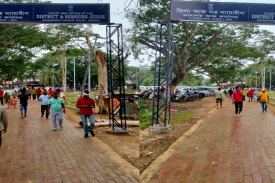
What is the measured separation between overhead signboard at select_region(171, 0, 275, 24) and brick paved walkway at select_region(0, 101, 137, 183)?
5.13m

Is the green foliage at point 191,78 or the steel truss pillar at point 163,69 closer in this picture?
the steel truss pillar at point 163,69

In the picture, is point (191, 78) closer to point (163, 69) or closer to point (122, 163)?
point (163, 69)

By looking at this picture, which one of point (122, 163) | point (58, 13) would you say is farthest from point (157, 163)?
point (58, 13)

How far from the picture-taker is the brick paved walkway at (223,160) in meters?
4.93

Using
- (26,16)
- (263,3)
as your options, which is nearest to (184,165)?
(263,3)

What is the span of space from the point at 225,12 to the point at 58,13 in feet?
17.8

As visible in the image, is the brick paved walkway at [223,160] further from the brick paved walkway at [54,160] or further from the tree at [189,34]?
the tree at [189,34]

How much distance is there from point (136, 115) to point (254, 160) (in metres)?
8.34

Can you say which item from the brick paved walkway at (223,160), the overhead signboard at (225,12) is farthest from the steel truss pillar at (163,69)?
the brick paved walkway at (223,160)

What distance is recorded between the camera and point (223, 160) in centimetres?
587

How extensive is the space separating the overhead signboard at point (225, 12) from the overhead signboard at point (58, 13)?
94.2 inches

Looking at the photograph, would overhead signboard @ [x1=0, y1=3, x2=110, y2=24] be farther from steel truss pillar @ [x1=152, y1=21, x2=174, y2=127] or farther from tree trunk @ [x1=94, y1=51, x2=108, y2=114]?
tree trunk @ [x1=94, y1=51, x2=108, y2=114]

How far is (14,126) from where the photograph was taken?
10.7 meters

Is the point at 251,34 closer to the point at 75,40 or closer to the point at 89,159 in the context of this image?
the point at 75,40
